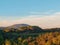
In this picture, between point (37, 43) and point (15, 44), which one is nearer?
point (15, 44)

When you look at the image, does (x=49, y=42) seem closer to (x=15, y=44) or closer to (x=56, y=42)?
(x=56, y=42)

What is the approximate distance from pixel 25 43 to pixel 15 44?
13.1 meters

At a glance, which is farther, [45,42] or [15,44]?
[45,42]

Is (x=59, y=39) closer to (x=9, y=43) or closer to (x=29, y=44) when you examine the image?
(x=29, y=44)

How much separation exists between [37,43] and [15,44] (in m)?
23.0

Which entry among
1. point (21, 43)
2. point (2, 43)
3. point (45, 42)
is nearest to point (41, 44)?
point (45, 42)

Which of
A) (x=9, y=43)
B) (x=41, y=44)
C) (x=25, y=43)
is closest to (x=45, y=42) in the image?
(x=41, y=44)

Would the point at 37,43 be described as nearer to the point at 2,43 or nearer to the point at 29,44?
the point at 29,44

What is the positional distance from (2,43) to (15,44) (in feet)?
47.1

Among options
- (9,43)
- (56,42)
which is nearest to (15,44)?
(9,43)

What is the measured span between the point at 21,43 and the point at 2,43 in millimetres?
15518

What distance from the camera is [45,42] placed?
7717 inches

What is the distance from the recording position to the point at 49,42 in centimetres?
18650

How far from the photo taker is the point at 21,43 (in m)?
192
